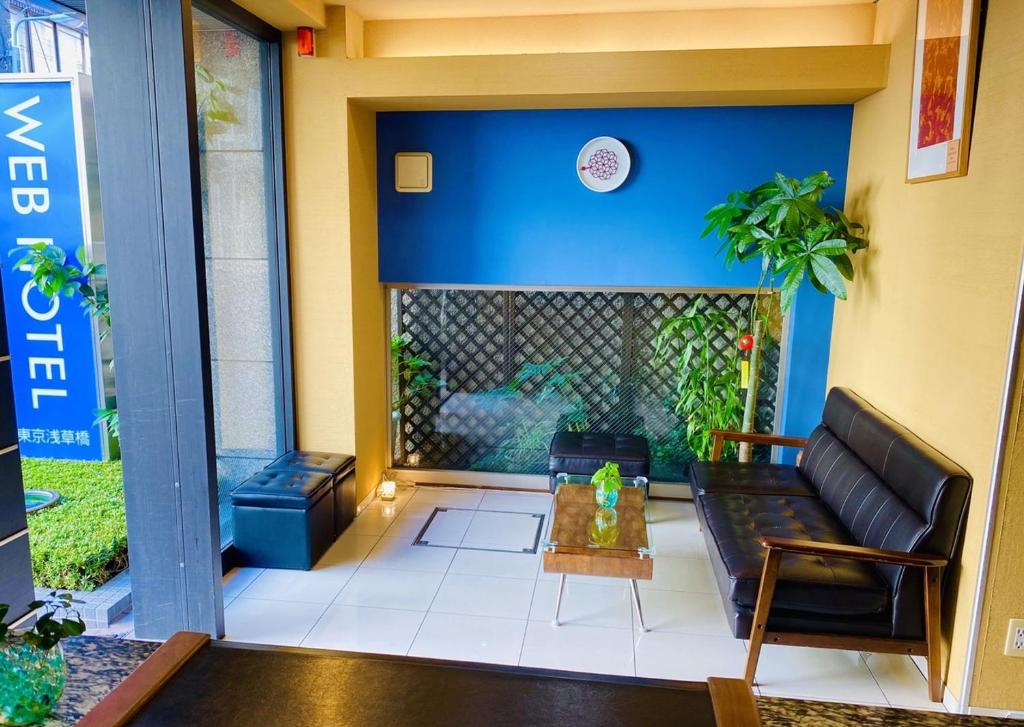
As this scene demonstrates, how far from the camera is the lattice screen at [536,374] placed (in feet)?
15.9

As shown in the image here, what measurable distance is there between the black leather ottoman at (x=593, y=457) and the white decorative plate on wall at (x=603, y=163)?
163 cm

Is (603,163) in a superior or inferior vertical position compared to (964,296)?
superior

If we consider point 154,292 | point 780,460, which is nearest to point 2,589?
point 154,292

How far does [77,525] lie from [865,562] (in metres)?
3.51

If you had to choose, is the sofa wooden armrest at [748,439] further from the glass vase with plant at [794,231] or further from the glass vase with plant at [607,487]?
the glass vase with plant at [607,487]

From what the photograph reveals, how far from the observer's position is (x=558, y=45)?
421 cm

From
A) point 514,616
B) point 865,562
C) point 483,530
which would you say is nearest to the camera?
point 865,562

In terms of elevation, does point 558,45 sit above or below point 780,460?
above

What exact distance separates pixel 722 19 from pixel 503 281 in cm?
200

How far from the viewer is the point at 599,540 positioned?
3.24m

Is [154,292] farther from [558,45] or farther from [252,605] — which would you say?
[558,45]

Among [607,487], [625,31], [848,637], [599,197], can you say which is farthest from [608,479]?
[625,31]

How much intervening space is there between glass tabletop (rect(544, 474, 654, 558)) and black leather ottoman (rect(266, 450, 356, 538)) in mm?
1285

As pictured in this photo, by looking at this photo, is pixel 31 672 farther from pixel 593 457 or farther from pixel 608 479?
pixel 593 457
